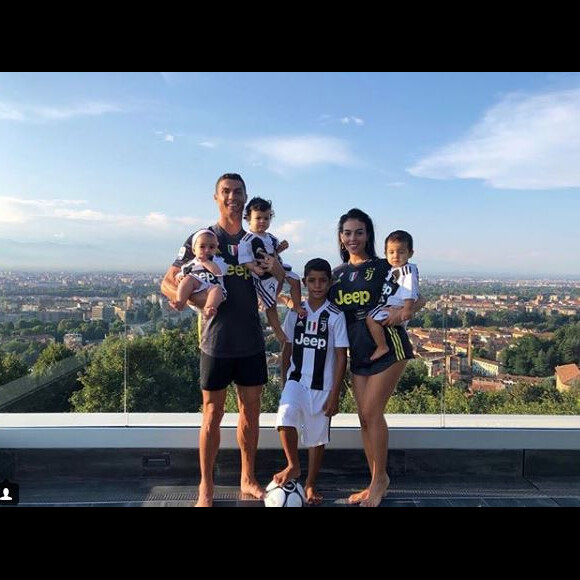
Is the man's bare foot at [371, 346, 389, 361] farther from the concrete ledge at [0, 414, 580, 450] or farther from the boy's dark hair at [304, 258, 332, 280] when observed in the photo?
the concrete ledge at [0, 414, 580, 450]

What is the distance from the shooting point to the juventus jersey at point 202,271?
2506mm

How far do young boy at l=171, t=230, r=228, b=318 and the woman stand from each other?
660 mm

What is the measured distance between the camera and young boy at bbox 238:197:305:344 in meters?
2.54

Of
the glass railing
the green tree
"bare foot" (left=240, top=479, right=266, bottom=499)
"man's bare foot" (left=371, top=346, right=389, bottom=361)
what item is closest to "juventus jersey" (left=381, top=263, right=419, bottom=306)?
"man's bare foot" (left=371, top=346, right=389, bottom=361)

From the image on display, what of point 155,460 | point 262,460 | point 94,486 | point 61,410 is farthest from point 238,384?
point 61,410

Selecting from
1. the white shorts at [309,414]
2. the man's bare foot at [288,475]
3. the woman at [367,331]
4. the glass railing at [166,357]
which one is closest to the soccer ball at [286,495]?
the man's bare foot at [288,475]

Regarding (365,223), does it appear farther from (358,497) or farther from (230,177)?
(358,497)

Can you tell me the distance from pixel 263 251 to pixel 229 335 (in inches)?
19.7

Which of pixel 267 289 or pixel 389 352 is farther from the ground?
pixel 267 289

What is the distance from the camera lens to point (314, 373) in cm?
266

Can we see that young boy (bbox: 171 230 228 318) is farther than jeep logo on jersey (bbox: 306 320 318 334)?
No

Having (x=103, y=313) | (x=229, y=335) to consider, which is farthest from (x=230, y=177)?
(x=103, y=313)
